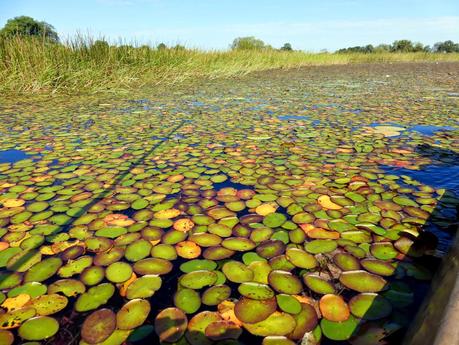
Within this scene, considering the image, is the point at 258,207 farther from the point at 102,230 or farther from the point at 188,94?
the point at 188,94

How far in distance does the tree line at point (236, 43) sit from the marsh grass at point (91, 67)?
0.71 ft

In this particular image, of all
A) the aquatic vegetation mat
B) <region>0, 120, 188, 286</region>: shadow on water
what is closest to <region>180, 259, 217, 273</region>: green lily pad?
the aquatic vegetation mat

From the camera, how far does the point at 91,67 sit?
6516mm

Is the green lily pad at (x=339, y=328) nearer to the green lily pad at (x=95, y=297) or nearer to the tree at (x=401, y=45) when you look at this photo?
the green lily pad at (x=95, y=297)

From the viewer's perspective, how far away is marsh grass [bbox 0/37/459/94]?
224 inches

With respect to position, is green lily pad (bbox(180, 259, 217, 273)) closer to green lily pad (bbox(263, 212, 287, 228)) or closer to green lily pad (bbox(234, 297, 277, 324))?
green lily pad (bbox(234, 297, 277, 324))

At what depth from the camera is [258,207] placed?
68.7 inches

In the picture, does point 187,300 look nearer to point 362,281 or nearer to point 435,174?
point 362,281

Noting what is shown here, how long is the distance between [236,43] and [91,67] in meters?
11.9

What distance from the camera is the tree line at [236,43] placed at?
21.2 feet

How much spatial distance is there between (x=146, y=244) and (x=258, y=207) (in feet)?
2.11

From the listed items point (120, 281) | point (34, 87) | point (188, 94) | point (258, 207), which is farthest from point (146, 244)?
point (34, 87)

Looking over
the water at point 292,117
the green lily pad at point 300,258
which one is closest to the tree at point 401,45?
the water at point 292,117

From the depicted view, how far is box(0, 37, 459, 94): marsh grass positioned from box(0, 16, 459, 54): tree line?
0.22 m
